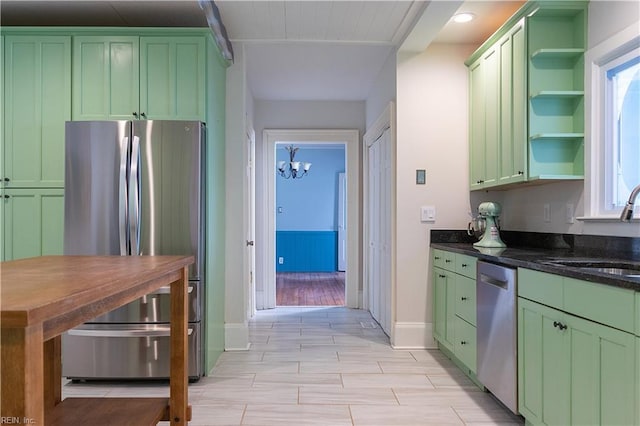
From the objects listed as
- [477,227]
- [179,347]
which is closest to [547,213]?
[477,227]

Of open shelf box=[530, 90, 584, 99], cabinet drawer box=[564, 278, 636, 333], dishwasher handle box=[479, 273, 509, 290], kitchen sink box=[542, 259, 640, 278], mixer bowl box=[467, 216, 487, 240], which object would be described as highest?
open shelf box=[530, 90, 584, 99]

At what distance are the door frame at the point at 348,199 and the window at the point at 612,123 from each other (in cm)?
294

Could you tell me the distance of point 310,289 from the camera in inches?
266

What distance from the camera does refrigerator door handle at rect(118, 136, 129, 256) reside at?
2637mm

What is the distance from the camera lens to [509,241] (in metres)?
3.35

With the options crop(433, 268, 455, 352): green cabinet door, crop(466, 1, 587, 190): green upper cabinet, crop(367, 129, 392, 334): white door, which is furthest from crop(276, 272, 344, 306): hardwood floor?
crop(466, 1, 587, 190): green upper cabinet

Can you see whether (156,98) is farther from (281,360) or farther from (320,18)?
(281,360)

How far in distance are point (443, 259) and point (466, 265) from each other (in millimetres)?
465

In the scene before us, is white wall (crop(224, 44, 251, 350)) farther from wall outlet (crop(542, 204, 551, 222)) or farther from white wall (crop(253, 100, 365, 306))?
wall outlet (crop(542, 204, 551, 222))

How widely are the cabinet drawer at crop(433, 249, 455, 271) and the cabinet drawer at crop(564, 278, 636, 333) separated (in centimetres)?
131

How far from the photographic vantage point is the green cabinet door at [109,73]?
2865 millimetres

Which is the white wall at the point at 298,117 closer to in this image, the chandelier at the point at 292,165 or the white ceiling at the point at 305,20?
the white ceiling at the point at 305,20

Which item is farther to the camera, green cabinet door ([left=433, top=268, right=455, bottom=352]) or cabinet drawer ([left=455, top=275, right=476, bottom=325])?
green cabinet door ([left=433, top=268, right=455, bottom=352])

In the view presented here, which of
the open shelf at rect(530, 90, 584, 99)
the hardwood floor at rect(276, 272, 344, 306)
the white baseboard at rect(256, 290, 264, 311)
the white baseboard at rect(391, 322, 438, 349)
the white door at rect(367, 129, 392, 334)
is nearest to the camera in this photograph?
the open shelf at rect(530, 90, 584, 99)
